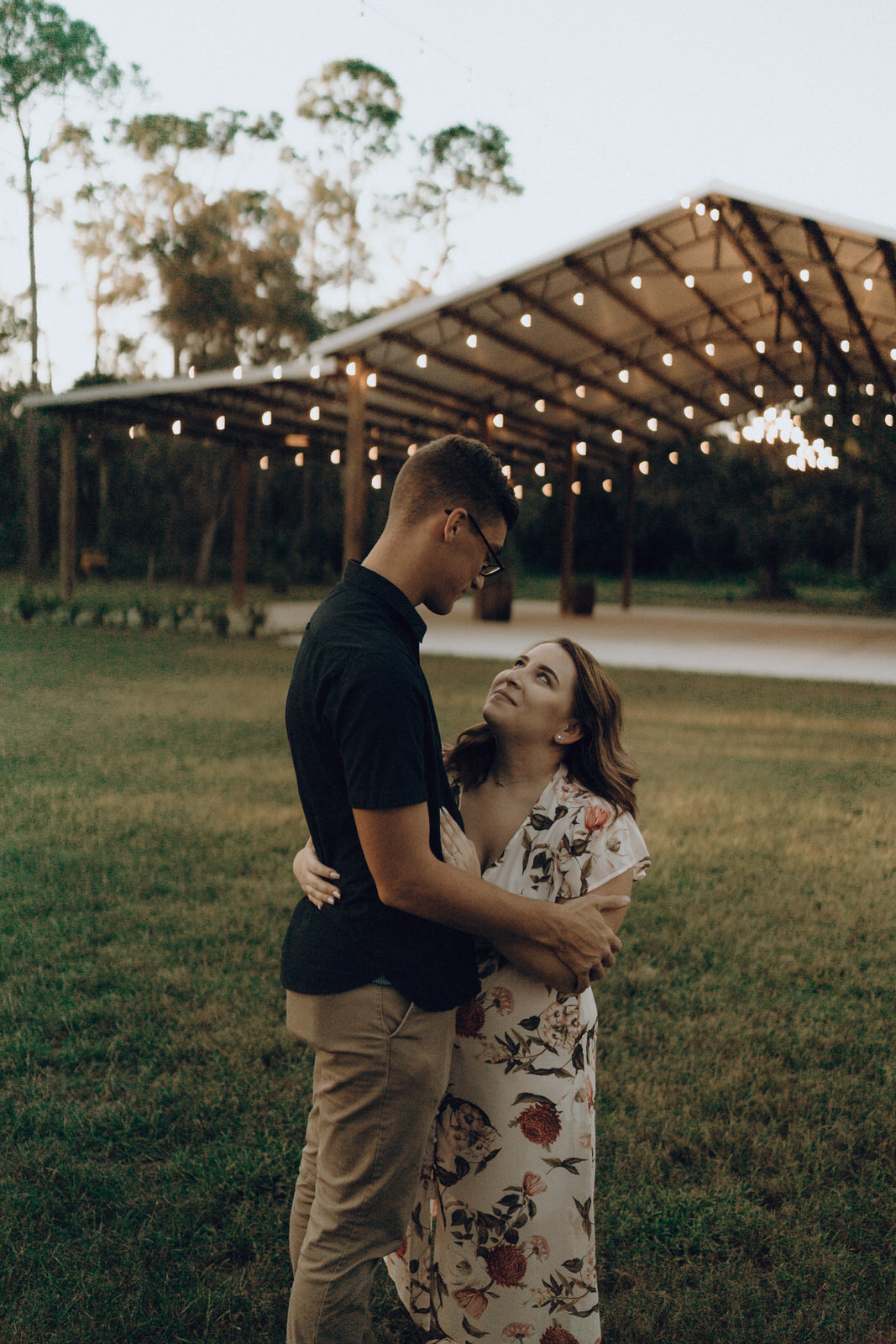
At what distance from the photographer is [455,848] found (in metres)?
1.70

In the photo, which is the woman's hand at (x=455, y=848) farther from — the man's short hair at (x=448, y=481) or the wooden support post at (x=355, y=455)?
the wooden support post at (x=355, y=455)

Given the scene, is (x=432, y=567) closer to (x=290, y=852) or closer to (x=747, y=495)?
(x=290, y=852)

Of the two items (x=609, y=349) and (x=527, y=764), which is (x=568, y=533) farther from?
(x=527, y=764)

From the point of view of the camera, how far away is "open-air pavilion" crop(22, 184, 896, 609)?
567 inches

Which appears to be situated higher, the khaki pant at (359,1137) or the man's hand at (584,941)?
the man's hand at (584,941)

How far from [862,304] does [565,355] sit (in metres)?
5.15

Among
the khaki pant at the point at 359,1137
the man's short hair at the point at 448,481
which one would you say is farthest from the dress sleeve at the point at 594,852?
the man's short hair at the point at 448,481

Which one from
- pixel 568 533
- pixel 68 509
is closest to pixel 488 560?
pixel 68 509

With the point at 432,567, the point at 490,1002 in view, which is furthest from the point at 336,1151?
the point at 432,567

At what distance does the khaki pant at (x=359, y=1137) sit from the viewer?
158 cm

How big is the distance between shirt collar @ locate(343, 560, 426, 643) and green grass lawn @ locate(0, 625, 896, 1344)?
1684 millimetres

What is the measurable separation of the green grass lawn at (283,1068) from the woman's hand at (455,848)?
1277 mm

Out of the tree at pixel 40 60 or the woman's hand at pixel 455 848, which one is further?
the tree at pixel 40 60

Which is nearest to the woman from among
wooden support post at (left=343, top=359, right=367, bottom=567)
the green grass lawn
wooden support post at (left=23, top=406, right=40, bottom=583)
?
the green grass lawn
